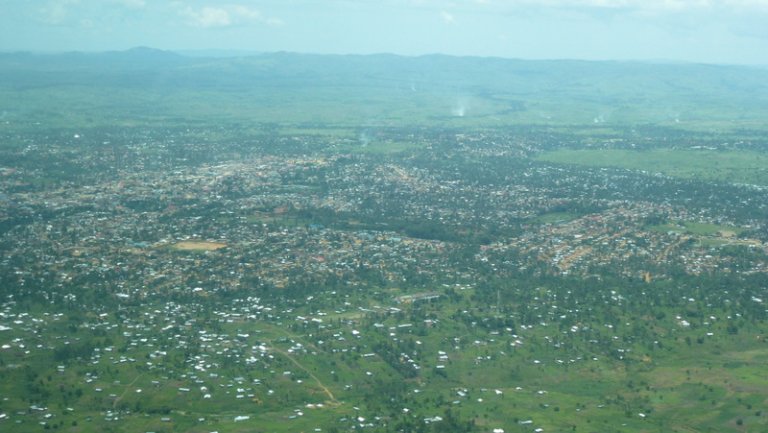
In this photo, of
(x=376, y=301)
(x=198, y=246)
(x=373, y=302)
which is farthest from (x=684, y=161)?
(x=373, y=302)

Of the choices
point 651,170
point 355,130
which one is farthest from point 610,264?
point 355,130

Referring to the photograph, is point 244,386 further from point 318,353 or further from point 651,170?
point 651,170

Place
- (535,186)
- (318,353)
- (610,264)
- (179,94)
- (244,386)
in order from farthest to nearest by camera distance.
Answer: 1. (179,94)
2. (535,186)
3. (610,264)
4. (318,353)
5. (244,386)

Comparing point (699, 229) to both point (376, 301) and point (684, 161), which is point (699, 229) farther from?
point (684, 161)

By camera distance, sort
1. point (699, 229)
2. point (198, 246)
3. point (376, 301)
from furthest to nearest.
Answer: point (699, 229) < point (198, 246) < point (376, 301)

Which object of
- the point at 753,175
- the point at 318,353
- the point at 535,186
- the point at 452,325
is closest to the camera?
the point at 318,353

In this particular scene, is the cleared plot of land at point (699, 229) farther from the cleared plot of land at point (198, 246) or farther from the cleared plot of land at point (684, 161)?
the cleared plot of land at point (198, 246)
